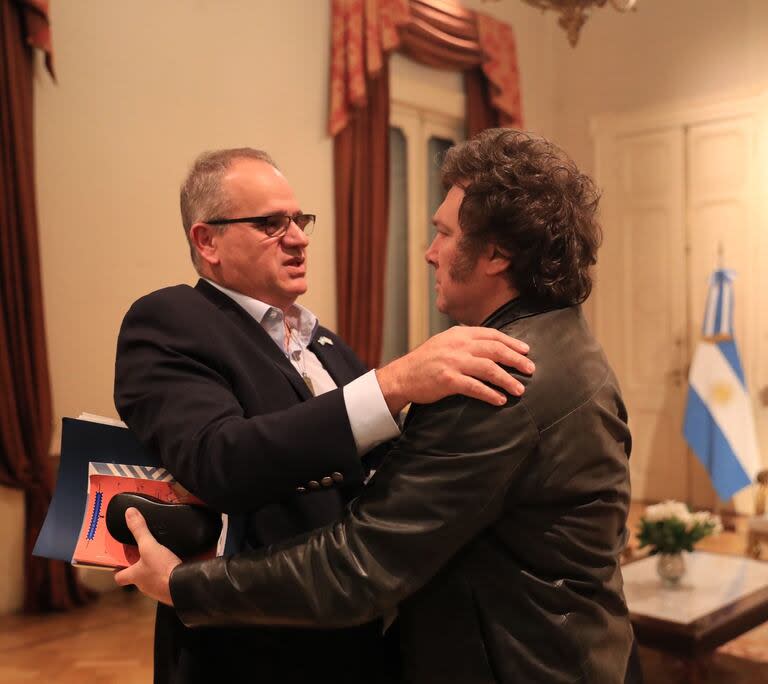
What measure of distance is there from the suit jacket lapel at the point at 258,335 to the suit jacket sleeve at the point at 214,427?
0.12 metres

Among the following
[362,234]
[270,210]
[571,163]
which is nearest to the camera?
[571,163]

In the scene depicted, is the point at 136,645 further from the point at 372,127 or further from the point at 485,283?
the point at 372,127

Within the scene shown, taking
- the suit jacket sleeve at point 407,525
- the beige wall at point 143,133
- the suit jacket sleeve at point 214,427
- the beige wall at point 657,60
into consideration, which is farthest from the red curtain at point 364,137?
the suit jacket sleeve at point 407,525

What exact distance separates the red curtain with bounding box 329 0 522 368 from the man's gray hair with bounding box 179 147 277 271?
3987 millimetres

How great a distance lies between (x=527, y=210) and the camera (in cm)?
127

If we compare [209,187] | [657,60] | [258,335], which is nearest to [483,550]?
[258,335]

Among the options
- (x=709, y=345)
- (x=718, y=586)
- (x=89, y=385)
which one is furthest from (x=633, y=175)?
(x=89, y=385)

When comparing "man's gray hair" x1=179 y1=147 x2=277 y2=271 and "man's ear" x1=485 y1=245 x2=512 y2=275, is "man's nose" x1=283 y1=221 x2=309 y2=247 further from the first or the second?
"man's ear" x1=485 y1=245 x2=512 y2=275

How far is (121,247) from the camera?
182 inches

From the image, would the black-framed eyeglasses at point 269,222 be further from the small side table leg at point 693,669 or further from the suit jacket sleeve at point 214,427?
the small side table leg at point 693,669

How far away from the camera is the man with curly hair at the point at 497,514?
118cm

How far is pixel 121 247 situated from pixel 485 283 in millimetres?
3656

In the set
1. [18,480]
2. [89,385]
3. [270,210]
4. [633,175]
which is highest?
[633,175]

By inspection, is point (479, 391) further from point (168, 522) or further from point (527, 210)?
point (168, 522)
